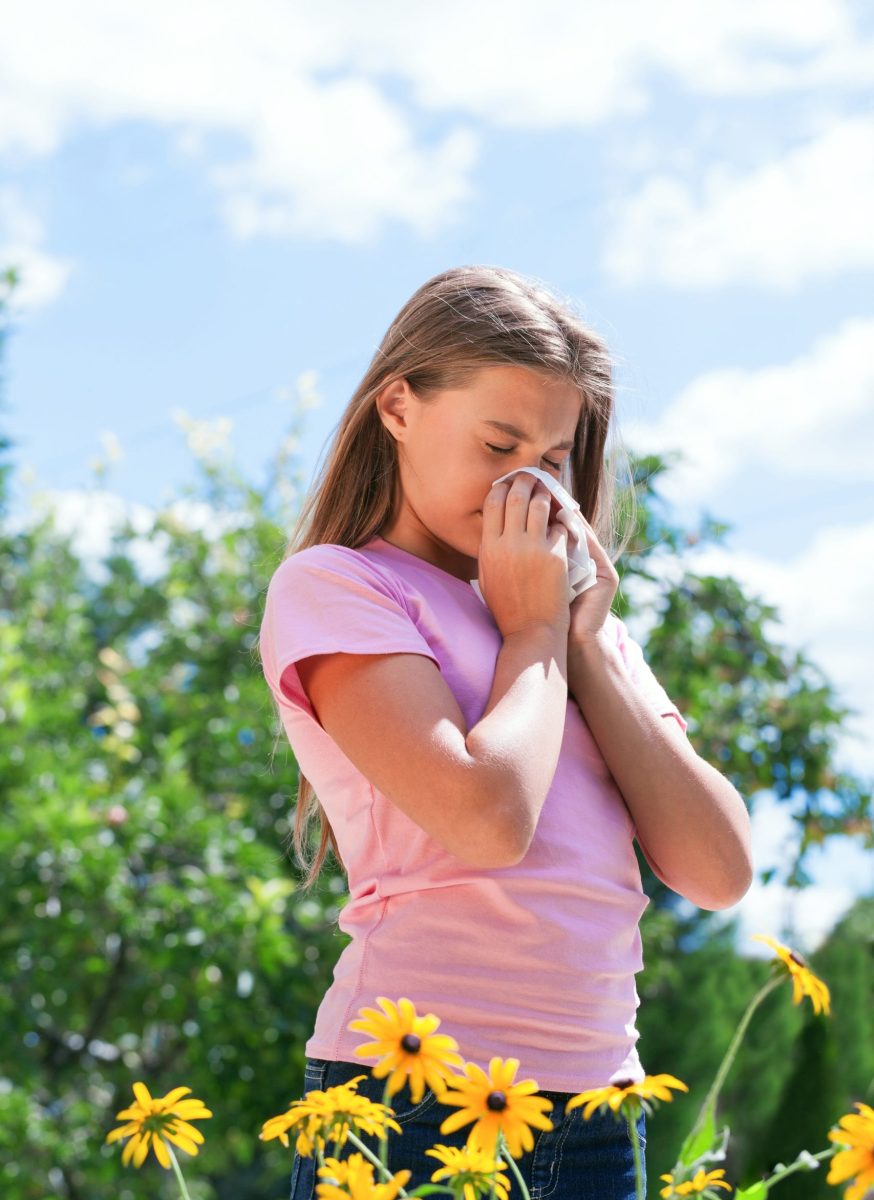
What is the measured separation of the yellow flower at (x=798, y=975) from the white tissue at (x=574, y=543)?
390 mm

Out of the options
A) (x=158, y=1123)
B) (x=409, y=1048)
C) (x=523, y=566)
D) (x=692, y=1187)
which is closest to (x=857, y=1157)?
(x=692, y=1187)

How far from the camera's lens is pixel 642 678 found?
1513 millimetres

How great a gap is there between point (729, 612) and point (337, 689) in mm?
2657

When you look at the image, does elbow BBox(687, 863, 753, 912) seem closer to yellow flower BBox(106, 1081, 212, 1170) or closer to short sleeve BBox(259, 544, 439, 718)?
short sleeve BBox(259, 544, 439, 718)

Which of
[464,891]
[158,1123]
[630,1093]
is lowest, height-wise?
[158,1123]

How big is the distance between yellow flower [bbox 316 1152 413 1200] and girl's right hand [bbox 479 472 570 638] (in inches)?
21.7

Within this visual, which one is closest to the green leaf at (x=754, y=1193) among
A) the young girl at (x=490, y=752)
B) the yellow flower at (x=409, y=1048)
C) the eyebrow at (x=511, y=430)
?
the young girl at (x=490, y=752)

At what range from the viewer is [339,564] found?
4.47 feet

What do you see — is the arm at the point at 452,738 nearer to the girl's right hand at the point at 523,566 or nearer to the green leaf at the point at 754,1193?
the girl's right hand at the point at 523,566

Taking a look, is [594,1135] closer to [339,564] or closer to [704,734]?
[339,564]

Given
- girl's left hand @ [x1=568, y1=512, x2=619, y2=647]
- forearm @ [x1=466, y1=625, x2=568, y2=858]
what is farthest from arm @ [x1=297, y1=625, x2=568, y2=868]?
girl's left hand @ [x1=568, y1=512, x2=619, y2=647]

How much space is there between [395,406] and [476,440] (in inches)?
6.2

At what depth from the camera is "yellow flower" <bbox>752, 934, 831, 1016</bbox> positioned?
48.7 inches

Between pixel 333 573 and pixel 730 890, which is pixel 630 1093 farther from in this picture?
pixel 333 573
